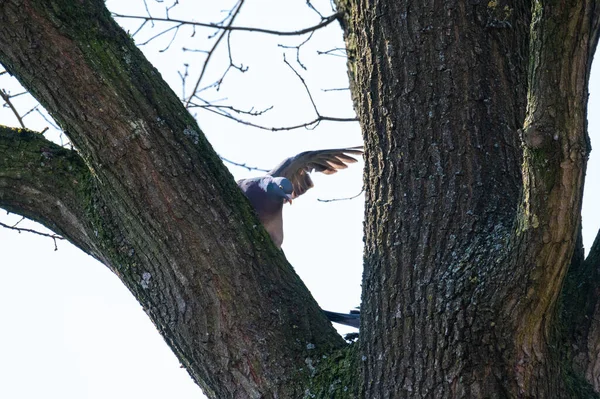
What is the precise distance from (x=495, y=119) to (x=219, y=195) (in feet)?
2.95

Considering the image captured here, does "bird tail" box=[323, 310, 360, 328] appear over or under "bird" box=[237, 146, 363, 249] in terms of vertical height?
under

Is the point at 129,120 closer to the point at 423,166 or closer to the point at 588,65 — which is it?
the point at 423,166

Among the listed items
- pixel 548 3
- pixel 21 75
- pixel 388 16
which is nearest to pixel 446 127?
pixel 388 16

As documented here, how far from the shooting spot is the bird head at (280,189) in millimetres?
4816

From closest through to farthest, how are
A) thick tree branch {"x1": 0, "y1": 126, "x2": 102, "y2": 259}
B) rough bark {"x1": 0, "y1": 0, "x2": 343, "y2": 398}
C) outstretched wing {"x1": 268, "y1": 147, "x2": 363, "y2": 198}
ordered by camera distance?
1. rough bark {"x1": 0, "y1": 0, "x2": 343, "y2": 398}
2. thick tree branch {"x1": 0, "y1": 126, "x2": 102, "y2": 259}
3. outstretched wing {"x1": 268, "y1": 147, "x2": 363, "y2": 198}

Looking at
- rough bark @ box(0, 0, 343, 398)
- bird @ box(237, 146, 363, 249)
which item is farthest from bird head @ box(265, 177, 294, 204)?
rough bark @ box(0, 0, 343, 398)

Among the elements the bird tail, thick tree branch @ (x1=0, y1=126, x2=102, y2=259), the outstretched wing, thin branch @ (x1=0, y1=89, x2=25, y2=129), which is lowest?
the bird tail

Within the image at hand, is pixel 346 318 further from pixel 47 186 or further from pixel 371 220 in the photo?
pixel 47 186

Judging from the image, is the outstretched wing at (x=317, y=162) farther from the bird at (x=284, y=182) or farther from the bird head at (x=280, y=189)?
the bird head at (x=280, y=189)

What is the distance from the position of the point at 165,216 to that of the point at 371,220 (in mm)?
629

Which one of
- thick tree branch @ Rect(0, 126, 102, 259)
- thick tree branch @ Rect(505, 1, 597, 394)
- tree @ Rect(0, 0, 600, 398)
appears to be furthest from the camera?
thick tree branch @ Rect(0, 126, 102, 259)

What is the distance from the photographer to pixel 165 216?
2.29 metres

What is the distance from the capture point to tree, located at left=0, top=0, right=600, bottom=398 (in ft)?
6.70

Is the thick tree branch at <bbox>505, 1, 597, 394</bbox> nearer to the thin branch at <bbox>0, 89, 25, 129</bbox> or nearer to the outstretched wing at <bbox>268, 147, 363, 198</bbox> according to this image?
the thin branch at <bbox>0, 89, 25, 129</bbox>
